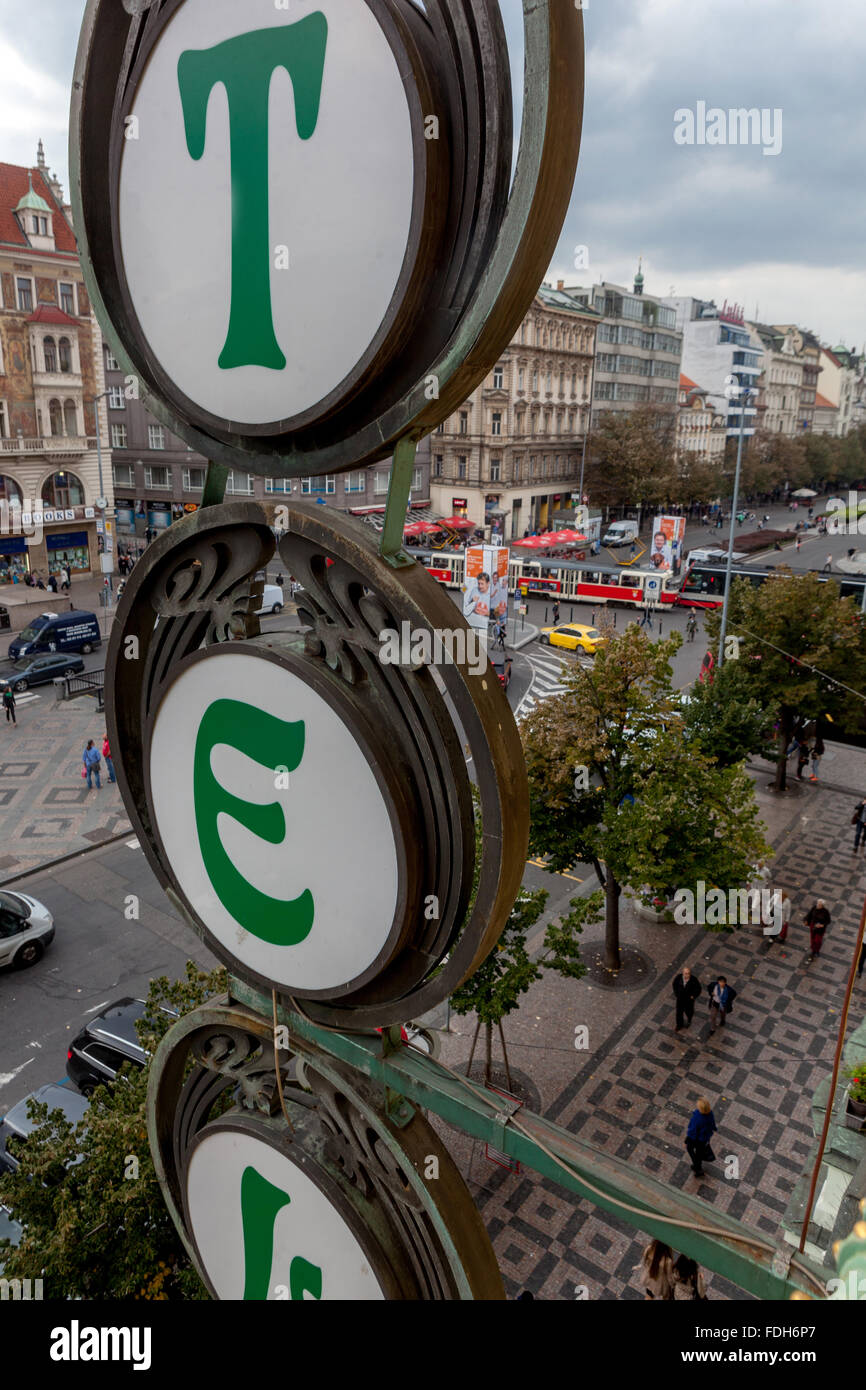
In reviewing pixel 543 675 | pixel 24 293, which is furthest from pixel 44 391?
pixel 543 675

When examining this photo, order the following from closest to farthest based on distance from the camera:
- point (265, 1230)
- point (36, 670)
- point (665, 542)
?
point (265, 1230), point (36, 670), point (665, 542)

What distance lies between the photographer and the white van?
65075mm

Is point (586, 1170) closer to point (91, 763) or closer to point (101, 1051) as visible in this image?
point (101, 1051)

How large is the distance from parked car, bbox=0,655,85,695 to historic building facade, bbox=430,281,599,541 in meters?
30.3

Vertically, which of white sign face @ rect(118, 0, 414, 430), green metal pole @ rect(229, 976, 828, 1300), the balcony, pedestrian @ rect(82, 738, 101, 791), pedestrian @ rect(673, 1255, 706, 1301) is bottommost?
pedestrian @ rect(82, 738, 101, 791)

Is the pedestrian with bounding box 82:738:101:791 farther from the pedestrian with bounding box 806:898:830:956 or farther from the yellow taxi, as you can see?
the yellow taxi

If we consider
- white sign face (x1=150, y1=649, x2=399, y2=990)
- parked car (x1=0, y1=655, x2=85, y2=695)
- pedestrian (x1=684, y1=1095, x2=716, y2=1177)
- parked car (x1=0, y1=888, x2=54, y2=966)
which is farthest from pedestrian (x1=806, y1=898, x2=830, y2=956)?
parked car (x1=0, y1=655, x2=85, y2=695)

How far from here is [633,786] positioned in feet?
47.2

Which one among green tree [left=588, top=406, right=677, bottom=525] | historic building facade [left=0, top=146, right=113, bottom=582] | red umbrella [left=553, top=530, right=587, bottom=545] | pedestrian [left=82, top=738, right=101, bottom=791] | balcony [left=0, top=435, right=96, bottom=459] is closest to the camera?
pedestrian [left=82, top=738, right=101, bottom=791]

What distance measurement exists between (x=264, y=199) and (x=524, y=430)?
209 ft

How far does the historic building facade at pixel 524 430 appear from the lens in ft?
202

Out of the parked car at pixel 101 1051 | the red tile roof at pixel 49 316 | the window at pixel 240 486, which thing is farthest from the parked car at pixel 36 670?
the parked car at pixel 101 1051

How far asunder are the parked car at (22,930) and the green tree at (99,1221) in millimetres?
9298
